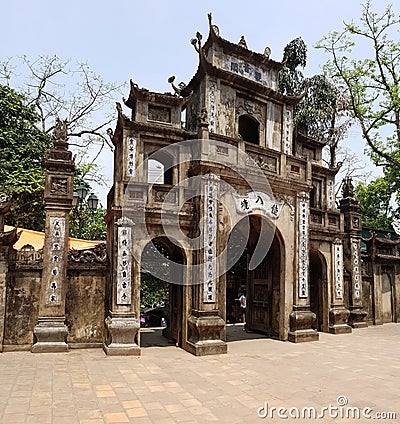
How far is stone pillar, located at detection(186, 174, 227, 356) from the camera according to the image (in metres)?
9.47

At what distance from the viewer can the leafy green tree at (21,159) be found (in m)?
14.5

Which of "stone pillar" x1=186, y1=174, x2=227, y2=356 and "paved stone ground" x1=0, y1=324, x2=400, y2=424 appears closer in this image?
"paved stone ground" x1=0, y1=324, x2=400, y2=424

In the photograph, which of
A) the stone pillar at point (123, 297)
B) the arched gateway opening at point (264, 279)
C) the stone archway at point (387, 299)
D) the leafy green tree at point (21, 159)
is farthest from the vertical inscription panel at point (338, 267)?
the leafy green tree at point (21, 159)

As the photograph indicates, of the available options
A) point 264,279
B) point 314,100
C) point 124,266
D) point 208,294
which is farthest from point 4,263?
point 314,100

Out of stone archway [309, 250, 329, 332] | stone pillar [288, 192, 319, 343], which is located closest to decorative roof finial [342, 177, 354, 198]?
stone archway [309, 250, 329, 332]

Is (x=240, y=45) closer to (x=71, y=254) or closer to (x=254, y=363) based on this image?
(x=71, y=254)

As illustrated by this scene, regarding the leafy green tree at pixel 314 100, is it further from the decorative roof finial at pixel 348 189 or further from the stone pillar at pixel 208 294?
the stone pillar at pixel 208 294

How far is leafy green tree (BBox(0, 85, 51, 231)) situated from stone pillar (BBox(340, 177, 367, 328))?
425 inches

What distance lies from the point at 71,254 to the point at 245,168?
16.0 ft

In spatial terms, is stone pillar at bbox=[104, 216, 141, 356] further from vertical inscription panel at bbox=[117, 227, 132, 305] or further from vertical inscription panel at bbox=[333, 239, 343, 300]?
vertical inscription panel at bbox=[333, 239, 343, 300]

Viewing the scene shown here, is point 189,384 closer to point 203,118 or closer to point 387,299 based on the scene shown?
point 203,118

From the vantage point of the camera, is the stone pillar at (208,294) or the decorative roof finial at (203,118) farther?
the decorative roof finial at (203,118)

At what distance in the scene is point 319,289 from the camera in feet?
45.4

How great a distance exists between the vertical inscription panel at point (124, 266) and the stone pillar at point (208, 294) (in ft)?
5.11
